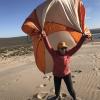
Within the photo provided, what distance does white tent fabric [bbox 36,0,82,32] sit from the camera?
7840mm

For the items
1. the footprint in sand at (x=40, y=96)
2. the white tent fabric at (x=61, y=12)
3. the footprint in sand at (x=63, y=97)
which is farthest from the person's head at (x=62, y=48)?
the footprint in sand at (x=40, y=96)

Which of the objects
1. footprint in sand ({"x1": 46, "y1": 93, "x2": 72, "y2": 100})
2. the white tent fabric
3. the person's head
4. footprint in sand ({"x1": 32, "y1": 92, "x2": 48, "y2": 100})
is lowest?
footprint in sand ({"x1": 32, "y1": 92, "x2": 48, "y2": 100})

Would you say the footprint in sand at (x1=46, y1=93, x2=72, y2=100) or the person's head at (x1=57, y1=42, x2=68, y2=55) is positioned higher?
the person's head at (x1=57, y1=42, x2=68, y2=55)

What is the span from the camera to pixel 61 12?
813 centimetres

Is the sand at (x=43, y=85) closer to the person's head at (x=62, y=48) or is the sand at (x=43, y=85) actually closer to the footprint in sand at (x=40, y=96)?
the footprint in sand at (x=40, y=96)

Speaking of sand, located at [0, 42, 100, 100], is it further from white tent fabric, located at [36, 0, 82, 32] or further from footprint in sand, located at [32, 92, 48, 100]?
white tent fabric, located at [36, 0, 82, 32]

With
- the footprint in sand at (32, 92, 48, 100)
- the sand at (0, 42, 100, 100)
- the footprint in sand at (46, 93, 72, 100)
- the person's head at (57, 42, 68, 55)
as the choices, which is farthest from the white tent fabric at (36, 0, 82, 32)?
the footprint in sand at (32, 92, 48, 100)

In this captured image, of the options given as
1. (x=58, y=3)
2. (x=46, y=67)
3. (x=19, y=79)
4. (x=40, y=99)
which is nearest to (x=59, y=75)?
(x=46, y=67)

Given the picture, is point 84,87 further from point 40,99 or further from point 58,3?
point 58,3

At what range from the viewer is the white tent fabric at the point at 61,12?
7.84m

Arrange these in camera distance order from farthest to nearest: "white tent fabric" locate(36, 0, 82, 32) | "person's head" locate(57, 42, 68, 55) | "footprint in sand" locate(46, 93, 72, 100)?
"footprint in sand" locate(46, 93, 72, 100)
"white tent fabric" locate(36, 0, 82, 32)
"person's head" locate(57, 42, 68, 55)

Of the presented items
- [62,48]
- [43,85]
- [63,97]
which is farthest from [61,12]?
[43,85]

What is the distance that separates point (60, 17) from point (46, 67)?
157 centimetres

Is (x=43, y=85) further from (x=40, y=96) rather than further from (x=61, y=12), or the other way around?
(x=61, y=12)
